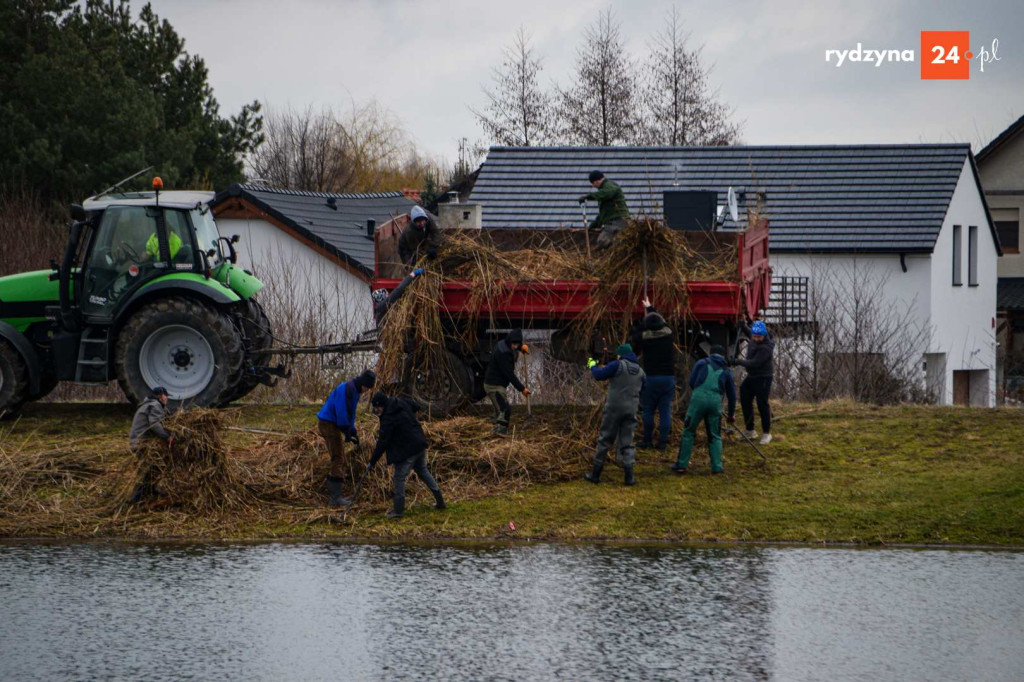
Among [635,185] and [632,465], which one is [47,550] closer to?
[632,465]

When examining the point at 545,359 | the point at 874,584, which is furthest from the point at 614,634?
the point at 545,359

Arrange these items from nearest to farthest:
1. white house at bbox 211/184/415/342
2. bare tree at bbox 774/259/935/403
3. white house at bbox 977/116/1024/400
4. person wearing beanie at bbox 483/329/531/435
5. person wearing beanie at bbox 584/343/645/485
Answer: person wearing beanie at bbox 584/343/645/485 → person wearing beanie at bbox 483/329/531/435 → bare tree at bbox 774/259/935/403 → white house at bbox 211/184/415/342 → white house at bbox 977/116/1024/400

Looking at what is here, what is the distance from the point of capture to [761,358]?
15000mm

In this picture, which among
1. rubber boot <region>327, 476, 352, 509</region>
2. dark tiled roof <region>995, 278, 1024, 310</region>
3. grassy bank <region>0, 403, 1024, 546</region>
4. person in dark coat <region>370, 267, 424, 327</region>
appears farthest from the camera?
dark tiled roof <region>995, 278, 1024, 310</region>

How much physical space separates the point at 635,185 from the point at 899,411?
1552 cm

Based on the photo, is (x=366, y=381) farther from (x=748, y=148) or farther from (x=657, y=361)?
(x=748, y=148)

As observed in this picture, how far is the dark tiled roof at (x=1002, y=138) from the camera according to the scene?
45469 millimetres

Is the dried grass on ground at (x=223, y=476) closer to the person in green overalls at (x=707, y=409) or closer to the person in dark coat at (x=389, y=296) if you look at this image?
the person in green overalls at (x=707, y=409)

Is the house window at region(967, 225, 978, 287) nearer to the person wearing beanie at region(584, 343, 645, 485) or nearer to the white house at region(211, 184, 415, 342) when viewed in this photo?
the white house at region(211, 184, 415, 342)

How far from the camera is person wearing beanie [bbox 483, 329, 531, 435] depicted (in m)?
14.7

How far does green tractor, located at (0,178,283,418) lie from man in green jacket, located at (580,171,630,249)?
4585mm

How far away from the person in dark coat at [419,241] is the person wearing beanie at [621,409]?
3000 millimetres

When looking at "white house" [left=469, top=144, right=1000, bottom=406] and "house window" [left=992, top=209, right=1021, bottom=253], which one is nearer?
"white house" [left=469, top=144, right=1000, bottom=406]

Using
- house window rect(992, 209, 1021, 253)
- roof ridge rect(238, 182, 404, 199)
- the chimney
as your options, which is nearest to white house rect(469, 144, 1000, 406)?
roof ridge rect(238, 182, 404, 199)
